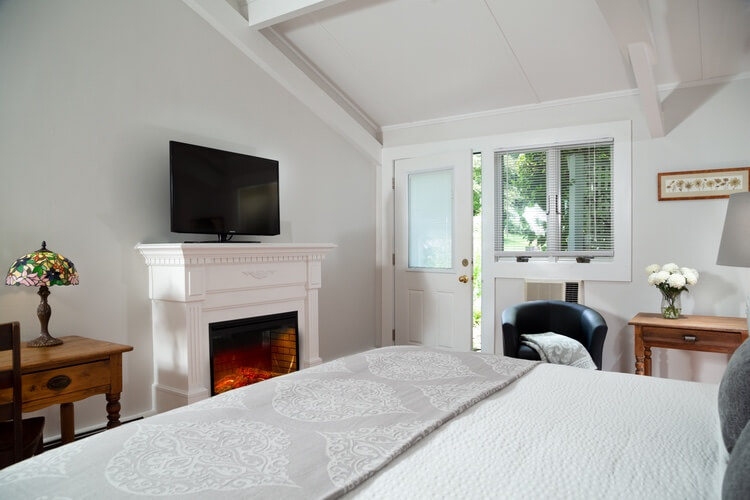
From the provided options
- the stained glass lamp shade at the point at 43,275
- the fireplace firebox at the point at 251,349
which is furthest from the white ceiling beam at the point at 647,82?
the stained glass lamp shade at the point at 43,275

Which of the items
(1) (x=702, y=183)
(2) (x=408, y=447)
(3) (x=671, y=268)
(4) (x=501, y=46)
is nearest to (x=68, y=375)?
(2) (x=408, y=447)

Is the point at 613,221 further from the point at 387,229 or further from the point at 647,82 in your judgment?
the point at 387,229

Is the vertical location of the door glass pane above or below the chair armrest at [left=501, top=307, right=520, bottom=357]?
above

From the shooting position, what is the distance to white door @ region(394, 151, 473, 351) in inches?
173

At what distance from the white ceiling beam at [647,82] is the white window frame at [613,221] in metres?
0.25

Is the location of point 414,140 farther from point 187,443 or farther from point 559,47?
point 187,443

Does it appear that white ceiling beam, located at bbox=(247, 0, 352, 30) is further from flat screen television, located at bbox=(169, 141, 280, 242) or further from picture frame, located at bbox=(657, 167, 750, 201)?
picture frame, located at bbox=(657, 167, 750, 201)

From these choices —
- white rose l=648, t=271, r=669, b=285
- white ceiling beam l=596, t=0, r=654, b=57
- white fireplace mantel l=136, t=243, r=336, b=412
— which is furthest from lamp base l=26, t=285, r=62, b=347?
white rose l=648, t=271, r=669, b=285

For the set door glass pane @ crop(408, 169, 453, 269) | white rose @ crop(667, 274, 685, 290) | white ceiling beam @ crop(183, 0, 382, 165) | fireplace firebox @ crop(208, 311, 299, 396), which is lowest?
fireplace firebox @ crop(208, 311, 299, 396)

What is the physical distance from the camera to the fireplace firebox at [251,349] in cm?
301

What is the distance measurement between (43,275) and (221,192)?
1221mm

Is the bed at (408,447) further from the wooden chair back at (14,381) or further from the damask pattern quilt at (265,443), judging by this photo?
the wooden chair back at (14,381)

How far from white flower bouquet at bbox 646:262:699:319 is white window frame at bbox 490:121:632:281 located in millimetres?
393

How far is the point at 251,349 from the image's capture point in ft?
10.8
